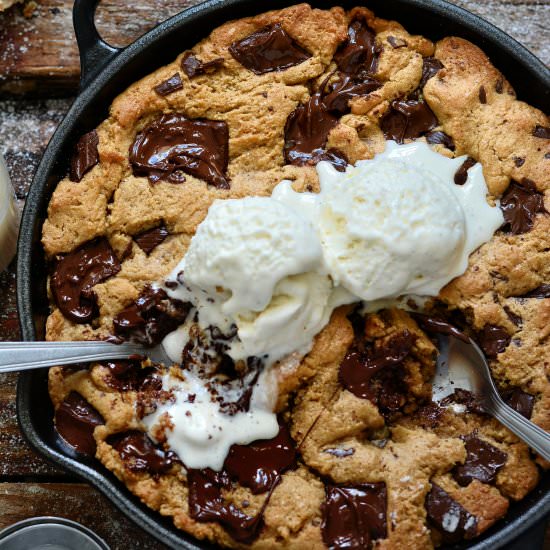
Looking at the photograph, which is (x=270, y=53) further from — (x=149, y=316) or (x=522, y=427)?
(x=522, y=427)

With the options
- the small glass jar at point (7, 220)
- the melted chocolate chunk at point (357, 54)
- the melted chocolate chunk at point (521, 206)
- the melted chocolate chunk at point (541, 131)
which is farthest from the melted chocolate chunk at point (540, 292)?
the small glass jar at point (7, 220)

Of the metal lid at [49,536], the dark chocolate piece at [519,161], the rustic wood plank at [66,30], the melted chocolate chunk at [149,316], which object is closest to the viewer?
the melted chocolate chunk at [149,316]

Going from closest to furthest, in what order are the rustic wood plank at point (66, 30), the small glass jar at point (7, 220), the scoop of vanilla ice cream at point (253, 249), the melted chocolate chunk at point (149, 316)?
the scoop of vanilla ice cream at point (253, 249) → the melted chocolate chunk at point (149, 316) → the small glass jar at point (7, 220) → the rustic wood plank at point (66, 30)

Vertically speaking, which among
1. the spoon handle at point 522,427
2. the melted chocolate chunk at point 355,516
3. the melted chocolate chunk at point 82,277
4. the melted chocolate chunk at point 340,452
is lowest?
the melted chocolate chunk at point 355,516

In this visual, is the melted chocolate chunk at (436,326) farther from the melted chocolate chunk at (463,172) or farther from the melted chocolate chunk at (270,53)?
the melted chocolate chunk at (270,53)

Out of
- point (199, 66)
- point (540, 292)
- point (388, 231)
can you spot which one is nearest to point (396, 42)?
point (199, 66)

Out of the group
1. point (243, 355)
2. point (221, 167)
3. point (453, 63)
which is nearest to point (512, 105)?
point (453, 63)

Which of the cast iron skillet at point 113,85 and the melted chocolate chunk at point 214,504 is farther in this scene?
the cast iron skillet at point 113,85
